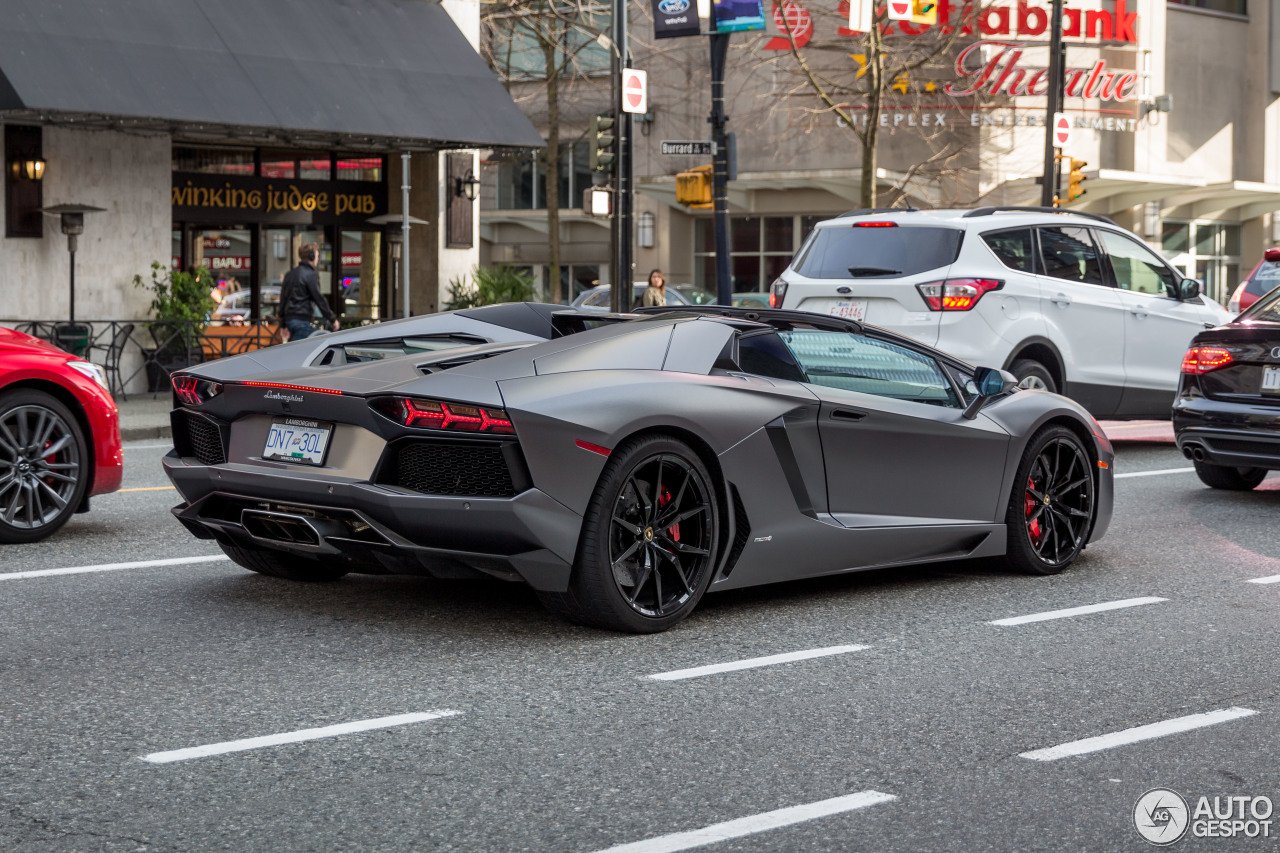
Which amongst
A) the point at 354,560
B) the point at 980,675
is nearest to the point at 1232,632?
the point at 980,675

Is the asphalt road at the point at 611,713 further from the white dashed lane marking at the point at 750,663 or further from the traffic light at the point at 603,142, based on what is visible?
the traffic light at the point at 603,142

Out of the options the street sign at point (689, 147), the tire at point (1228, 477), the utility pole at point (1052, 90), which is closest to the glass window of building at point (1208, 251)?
the utility pole at point (1052, 90)

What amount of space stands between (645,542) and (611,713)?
111 cm

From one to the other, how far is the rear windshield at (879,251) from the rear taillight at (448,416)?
289 inches

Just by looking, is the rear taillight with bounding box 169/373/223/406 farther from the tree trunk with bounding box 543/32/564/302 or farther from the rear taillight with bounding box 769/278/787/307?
the tree trunk with bounding box 543/32/564/302

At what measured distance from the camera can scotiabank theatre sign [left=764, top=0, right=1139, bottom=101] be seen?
3700cm

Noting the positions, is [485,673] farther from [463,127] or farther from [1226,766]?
[463,127]

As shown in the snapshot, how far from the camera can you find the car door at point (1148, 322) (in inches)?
541

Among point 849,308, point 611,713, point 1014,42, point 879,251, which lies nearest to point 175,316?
point 849,308

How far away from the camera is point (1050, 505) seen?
7.91m

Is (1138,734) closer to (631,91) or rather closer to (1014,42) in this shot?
(631,91)

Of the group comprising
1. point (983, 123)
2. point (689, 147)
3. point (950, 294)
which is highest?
point (983, 123)

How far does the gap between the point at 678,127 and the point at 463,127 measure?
75.4ft

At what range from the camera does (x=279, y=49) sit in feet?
67.8
